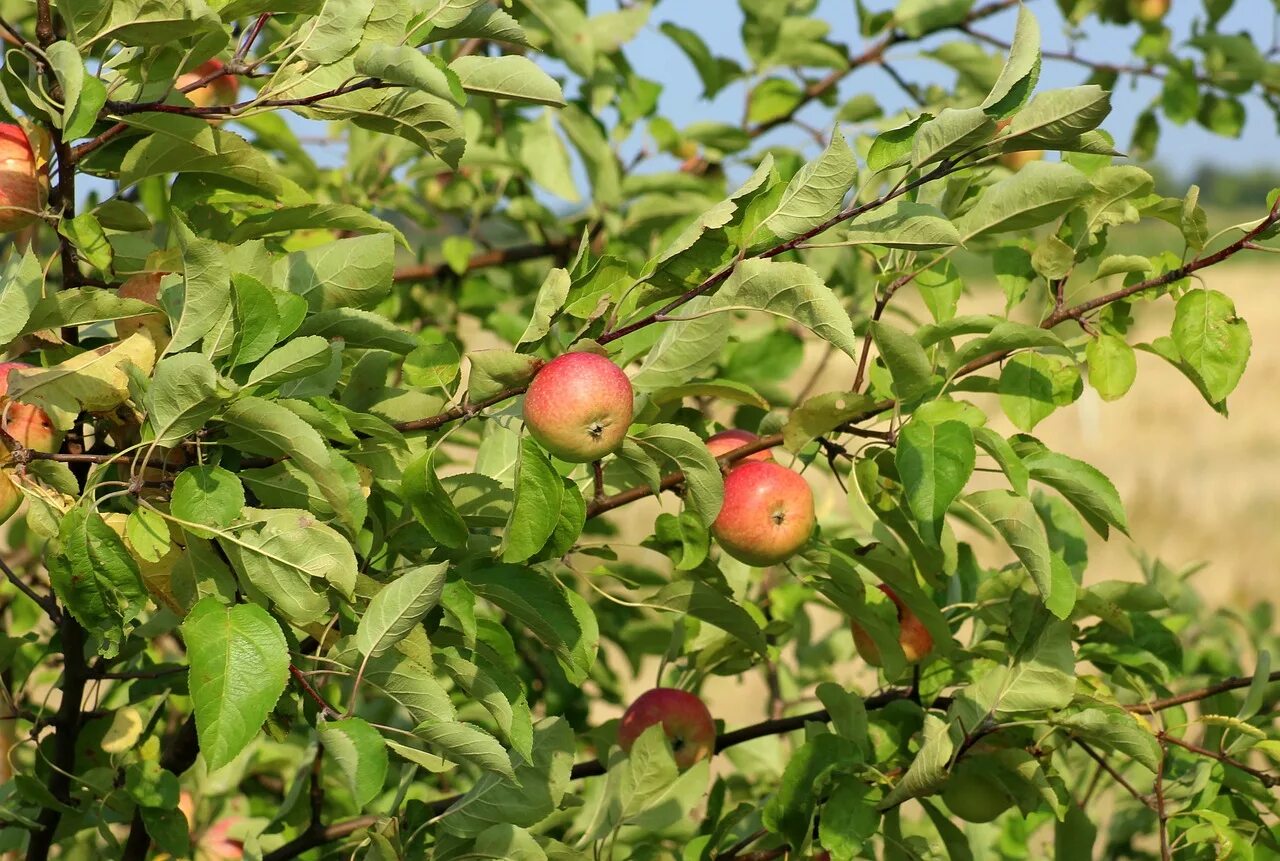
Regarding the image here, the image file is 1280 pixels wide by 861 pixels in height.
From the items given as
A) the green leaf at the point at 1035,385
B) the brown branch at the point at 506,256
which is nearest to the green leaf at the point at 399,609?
the green leaf at the point at 1035,385

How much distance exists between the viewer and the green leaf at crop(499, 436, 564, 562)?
3.41 ft

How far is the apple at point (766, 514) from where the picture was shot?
1.26m

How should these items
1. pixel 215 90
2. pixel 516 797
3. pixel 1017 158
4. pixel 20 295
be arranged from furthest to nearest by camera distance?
pixel 1017 158 → pixel 215 90 → pixel 516 797 → pixel 20 295

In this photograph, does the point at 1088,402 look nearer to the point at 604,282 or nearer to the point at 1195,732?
the point at 1195,732

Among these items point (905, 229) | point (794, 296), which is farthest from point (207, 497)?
point (905, 229)

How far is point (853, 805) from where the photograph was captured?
130 centimetres

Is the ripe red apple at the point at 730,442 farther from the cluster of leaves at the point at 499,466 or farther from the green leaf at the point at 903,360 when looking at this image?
the green leaf at the point at 903,360

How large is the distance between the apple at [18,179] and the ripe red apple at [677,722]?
902mm

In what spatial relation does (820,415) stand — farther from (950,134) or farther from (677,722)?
(677,722)

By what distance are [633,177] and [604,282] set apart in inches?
53.5

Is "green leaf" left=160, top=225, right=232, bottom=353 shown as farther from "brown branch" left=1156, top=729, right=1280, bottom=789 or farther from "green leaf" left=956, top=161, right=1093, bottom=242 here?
"brown branch" left=1156, top=729, right=1280, bottom=789

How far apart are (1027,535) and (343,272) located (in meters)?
0.67

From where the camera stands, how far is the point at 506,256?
Answer: 2.55 m

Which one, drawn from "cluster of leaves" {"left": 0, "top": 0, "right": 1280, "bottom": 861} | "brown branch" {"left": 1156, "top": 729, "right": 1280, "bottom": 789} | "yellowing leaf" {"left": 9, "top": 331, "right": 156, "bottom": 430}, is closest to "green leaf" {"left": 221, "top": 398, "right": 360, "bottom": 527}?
"cluster of leaves" {"left": 0, "top": 0, "right": 1280, "bottom": 861}
